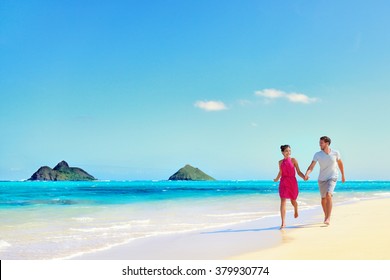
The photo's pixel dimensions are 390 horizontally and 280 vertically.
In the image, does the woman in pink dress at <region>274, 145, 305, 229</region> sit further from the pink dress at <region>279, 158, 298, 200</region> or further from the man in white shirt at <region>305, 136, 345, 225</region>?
the man in white shirt at <region>305, 136, 345, 225</region>

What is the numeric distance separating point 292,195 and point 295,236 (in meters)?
1.05

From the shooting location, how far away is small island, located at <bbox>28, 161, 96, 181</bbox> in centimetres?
15925

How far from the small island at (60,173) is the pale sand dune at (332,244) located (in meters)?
161

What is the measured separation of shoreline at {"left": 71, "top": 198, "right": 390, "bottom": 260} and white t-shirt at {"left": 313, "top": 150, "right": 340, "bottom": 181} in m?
0.97

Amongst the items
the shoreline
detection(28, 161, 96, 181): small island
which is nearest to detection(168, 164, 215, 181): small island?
detection(28, 161, 96, 181): small island

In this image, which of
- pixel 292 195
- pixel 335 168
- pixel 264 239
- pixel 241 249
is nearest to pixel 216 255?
pixel 241 249

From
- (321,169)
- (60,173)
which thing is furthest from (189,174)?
(321,169)

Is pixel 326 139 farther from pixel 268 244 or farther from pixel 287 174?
pixel 268 244

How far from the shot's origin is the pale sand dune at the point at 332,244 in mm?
5453

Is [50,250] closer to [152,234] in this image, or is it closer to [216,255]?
[152,234]

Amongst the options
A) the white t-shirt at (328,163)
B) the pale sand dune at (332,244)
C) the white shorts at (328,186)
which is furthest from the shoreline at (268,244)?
the white t-shirt at (328,163)

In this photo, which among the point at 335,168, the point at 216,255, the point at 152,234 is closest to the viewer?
the point at 216,255

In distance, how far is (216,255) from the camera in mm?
6039

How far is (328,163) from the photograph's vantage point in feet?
25.7
